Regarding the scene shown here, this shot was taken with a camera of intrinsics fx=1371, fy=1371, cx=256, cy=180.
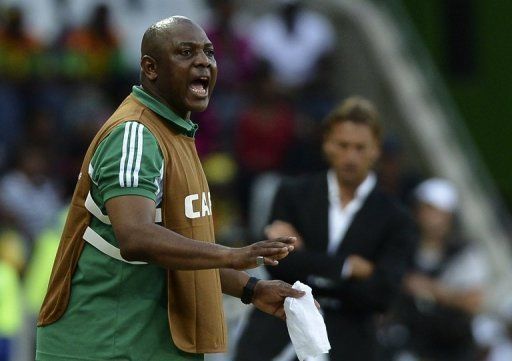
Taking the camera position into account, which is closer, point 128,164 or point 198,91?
point 128,164

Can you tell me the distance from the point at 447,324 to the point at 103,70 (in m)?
4.74

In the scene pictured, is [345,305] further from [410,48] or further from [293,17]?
[410,48]

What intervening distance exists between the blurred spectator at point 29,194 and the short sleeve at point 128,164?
804cm

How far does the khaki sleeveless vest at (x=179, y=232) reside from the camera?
16.7 feet

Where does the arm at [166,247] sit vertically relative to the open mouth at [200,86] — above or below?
below

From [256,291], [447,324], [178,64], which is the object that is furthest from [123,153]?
[447,324]

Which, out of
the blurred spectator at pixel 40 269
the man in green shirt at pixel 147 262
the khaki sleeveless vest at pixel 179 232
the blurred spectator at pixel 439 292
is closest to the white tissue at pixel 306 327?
the man in green shirt at pixel 147 262

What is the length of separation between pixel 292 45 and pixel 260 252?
10174 mm

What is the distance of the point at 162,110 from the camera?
5.16m

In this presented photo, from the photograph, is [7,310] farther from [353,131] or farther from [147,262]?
[147,262]

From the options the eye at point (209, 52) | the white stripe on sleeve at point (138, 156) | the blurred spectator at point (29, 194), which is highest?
the eye at point (209, 52)

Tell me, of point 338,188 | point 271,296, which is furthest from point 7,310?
point 271,296

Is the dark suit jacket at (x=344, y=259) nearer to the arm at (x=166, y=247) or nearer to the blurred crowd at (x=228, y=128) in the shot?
the arm at (x=166, y=247)

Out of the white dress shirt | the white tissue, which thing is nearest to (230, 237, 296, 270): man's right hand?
the white tissue
